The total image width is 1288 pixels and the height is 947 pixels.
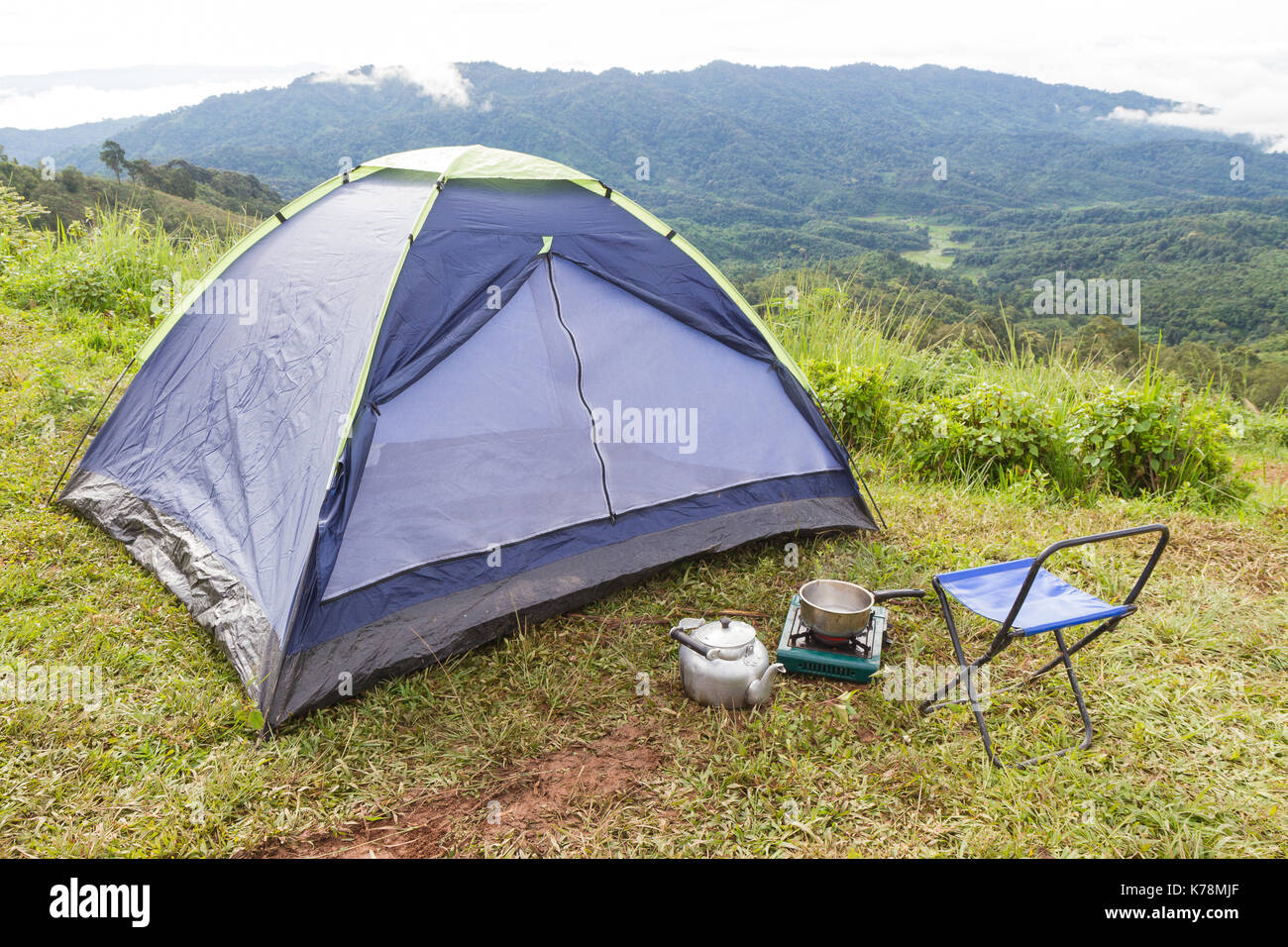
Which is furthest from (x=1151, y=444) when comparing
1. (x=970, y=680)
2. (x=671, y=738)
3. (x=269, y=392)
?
(x=269, y=392)

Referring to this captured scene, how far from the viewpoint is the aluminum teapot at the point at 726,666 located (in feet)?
8.78

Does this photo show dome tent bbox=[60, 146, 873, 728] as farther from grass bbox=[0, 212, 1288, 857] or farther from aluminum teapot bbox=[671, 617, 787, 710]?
aluminum teapot bbox=[671, 617, 787, 710]

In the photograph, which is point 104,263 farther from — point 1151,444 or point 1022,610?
point 1151,444

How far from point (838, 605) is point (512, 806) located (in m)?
1.39

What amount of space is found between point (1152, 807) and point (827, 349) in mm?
4377

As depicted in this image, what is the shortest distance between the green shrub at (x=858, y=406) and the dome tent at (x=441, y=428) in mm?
1390

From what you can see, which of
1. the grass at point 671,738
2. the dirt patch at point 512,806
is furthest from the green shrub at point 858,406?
the dirt patch at point 512,806

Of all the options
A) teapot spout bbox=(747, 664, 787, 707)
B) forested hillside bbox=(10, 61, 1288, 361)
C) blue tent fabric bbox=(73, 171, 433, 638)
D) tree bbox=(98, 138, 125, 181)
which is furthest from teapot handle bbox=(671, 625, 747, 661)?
tree bbox=(98, 138, 125, 181)

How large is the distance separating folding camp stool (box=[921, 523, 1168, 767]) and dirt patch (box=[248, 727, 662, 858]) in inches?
41.6

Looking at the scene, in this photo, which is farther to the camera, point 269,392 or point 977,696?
point 269,392

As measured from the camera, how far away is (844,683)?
9.41 ft

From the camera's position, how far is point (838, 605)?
297cm

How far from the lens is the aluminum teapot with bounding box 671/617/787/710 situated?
8.78 ft
